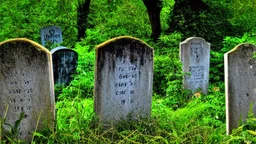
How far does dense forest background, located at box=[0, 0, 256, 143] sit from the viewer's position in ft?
13.4

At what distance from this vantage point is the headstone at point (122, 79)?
430 centimetres

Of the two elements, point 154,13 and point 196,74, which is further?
point 154,13

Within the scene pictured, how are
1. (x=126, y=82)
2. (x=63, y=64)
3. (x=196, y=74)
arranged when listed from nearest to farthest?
(x=126, y=82) → (x=196, y=74) → (x=63, y=64)

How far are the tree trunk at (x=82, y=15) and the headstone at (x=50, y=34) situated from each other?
210 centimetres

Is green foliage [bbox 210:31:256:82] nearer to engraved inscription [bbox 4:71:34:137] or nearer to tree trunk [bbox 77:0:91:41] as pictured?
engraved inscription [bbox 4:71:34:137]

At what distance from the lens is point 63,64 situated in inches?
302

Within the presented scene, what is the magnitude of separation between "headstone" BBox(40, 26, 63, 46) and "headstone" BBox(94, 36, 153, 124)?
7.39 meters

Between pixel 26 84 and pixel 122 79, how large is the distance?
3.73 ft

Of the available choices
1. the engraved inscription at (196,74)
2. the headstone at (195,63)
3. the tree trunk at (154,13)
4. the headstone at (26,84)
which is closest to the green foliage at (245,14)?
the tree trunk at (154,13)

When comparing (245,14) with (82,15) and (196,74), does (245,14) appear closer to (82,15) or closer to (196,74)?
(196,74)

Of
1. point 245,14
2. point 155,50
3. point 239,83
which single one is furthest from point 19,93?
point 245,14

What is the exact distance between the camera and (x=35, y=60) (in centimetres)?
400

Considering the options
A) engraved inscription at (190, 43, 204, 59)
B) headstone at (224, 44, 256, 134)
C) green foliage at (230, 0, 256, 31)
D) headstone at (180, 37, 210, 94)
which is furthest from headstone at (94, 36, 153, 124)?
green foliage at (230, 0, 256, 31)

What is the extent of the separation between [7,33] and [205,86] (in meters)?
7.18
